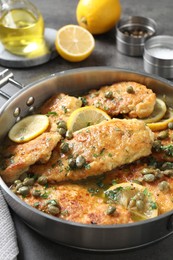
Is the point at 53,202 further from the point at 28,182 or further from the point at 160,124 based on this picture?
the point at 160,124

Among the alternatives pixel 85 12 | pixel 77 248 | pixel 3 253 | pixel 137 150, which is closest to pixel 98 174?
pixel 137 150

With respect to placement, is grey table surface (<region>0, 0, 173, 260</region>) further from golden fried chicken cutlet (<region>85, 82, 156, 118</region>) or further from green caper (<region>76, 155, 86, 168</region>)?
golden fried chicken cutlet (<region>85, 82, 156, 118</region>)

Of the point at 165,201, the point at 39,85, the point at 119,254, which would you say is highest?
the point at 39,85

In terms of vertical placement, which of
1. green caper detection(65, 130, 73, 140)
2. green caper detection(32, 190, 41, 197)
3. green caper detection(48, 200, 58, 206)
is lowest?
green caper detection(32, 190, 41, 197)

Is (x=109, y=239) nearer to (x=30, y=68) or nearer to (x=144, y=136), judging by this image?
(x=144, y=136)

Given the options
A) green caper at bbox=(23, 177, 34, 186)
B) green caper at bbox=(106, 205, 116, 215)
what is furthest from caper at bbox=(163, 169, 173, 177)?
green caper at bbox=(23, 177, 34, 186)

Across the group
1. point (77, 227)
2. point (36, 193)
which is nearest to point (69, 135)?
point (36, 193)

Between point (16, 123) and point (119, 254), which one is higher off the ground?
point (16, 123)

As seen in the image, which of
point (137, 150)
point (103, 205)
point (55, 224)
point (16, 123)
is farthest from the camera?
point (16, 123)
